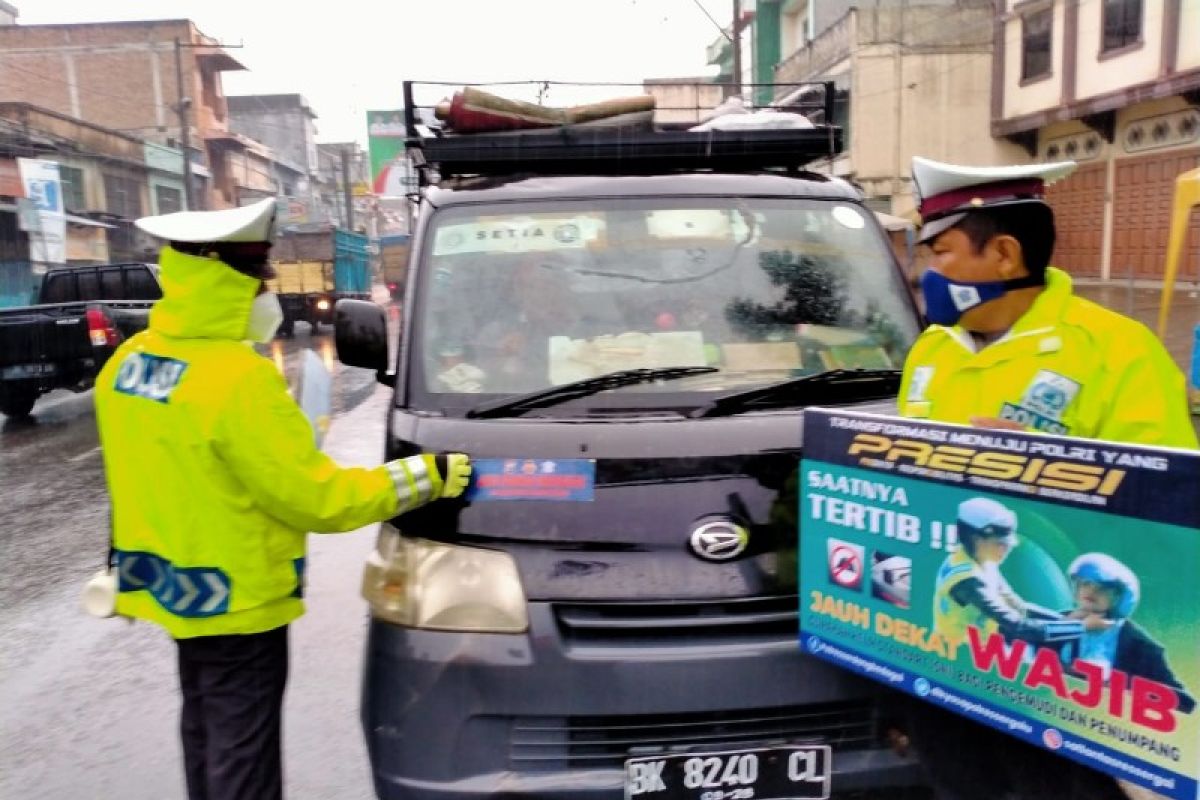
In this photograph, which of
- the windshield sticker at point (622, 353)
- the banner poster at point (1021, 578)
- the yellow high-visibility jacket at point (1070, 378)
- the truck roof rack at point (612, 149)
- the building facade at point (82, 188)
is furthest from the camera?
the building facade at point (82, 188)

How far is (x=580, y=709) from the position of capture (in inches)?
89.0

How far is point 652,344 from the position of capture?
2.95 meters

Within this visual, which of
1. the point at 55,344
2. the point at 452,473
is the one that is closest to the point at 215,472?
the point at 452,473

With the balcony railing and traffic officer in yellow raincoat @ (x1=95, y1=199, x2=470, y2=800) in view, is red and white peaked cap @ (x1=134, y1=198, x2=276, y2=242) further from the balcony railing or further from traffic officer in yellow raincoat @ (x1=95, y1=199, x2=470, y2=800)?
the balcony railing

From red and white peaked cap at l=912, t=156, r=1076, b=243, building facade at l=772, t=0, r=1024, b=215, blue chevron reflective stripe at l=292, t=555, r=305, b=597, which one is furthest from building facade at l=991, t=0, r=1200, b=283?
blue chevron reflective stripe at l=292, t=555, r=305, b=597

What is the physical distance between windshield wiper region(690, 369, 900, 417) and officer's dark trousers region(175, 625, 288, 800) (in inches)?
52.1

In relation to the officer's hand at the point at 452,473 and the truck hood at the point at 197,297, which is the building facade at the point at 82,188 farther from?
the officer's hand at the point at 452,473

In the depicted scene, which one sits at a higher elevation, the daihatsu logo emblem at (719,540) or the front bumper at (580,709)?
the daihatsu logo emblem at (719,540)

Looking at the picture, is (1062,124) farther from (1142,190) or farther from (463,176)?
(463,176)

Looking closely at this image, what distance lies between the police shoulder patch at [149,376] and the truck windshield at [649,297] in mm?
728

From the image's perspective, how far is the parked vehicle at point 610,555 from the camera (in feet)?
7.43

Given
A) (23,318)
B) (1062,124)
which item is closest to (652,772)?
(23,318)

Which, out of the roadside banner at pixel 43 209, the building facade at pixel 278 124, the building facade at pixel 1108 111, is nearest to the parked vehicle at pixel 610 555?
the building facade at pixel 1108 111

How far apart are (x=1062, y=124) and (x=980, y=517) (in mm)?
24019
